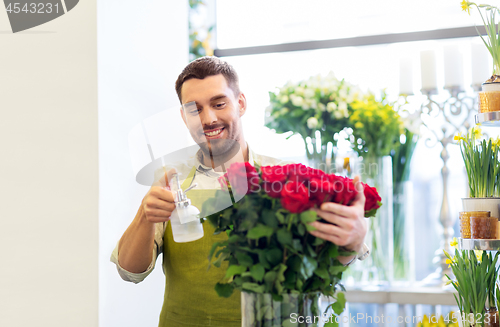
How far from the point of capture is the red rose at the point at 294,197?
424 millimetres

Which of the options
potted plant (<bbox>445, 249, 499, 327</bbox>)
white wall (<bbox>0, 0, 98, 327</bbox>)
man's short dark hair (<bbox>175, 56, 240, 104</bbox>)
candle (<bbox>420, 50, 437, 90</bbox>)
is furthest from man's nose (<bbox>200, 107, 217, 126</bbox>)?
candle (<bbox>420, 50, 437, 90</bbox>)

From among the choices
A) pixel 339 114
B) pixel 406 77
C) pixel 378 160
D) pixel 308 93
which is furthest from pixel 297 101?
pixel 406 77

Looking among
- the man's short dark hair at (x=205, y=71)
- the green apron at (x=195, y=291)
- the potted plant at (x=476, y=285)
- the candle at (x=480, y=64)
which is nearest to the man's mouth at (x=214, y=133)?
the man's short dark hair at (x=205, y=71)

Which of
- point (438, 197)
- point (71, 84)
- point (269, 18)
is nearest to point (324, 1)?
point (269, 18)

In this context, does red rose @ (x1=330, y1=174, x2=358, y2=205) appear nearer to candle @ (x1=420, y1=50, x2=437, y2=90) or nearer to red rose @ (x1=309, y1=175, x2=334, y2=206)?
red rose @ (x1=309, y1=175, x2=334, y2=206)

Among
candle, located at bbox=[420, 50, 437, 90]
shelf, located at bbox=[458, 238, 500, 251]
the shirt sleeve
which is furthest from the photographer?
candle, located at bbox=[420, 50, 437, 90]

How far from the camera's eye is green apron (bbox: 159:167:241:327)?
0.96 m

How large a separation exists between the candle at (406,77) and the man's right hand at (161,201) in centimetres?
146

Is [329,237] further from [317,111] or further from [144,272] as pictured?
[317,111]

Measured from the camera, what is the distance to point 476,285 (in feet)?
3.75

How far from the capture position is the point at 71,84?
3.67 ft

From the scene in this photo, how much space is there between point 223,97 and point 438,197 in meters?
1.32

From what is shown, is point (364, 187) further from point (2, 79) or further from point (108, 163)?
point (2, 79)

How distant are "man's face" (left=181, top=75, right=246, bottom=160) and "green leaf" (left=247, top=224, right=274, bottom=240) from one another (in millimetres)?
241
